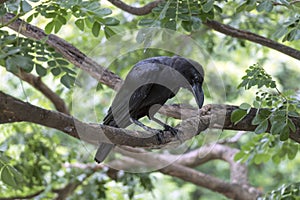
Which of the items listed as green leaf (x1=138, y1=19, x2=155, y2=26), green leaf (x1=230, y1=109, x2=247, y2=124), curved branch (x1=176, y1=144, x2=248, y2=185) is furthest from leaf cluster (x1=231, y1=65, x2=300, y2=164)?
curved branch (x1=176, y1=144, x2=248, y2=185)

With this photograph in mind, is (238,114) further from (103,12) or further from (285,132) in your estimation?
(103,12)

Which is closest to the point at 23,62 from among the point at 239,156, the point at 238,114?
the point at 238,114

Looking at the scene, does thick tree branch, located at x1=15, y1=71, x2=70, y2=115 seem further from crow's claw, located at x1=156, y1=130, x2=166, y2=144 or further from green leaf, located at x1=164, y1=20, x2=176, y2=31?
crow's claw, located at x1=156, y1=130, x2=166, y2=144

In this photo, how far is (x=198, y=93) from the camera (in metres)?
2.53

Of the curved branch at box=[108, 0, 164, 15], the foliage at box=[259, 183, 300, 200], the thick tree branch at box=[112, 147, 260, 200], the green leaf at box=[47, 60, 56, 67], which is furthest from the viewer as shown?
the thick tree branch at box=[112, 147, 260, 200]

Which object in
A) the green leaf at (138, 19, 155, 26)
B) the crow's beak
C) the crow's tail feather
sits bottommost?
the crow's tail feather

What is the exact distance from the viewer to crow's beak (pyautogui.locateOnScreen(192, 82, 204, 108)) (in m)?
2.50

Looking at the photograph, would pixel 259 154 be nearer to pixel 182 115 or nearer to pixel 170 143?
pixel 182 115

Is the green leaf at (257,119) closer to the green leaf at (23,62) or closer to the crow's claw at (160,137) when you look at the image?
the crow's claw at (160,137)

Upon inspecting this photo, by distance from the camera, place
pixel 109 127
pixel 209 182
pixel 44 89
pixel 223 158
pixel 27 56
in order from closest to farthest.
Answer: pixel 109 127, pixel 27 56, pixel 44 89, pixel 209 182, pixel 223 158

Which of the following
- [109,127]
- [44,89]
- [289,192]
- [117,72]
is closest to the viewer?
[109,127]

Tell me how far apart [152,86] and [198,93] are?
200mm

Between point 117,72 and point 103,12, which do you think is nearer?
point 103,12

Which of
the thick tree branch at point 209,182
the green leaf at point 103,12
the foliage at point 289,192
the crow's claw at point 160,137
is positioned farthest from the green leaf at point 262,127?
the thick tree branch at point 209,182
